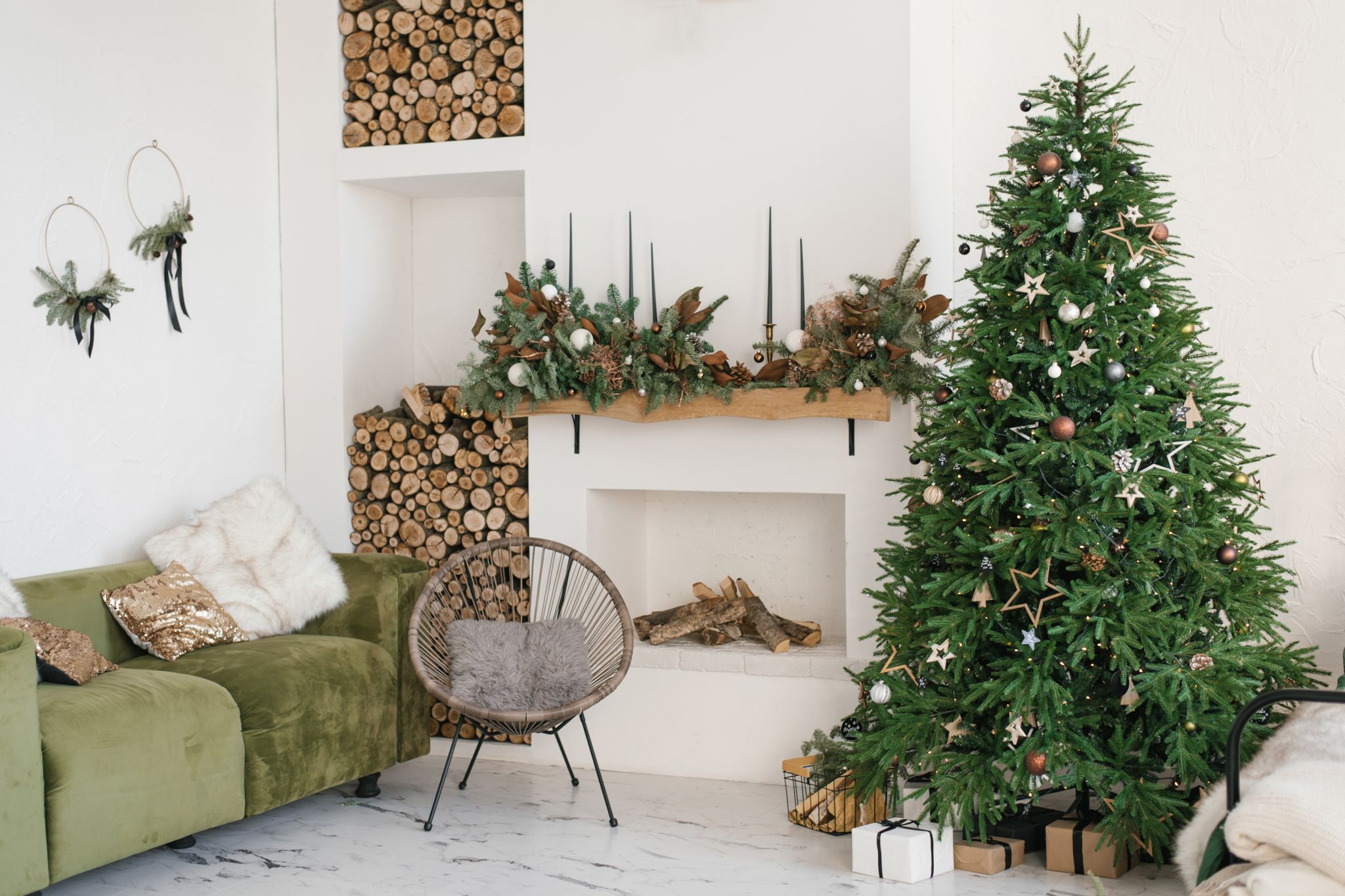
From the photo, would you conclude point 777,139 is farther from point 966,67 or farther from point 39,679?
point 39,679

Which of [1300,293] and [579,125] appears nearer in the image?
[1300,293]

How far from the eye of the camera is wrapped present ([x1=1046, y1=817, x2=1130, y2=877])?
2.93 m

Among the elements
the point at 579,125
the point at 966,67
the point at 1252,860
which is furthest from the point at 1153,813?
the point at 579,125

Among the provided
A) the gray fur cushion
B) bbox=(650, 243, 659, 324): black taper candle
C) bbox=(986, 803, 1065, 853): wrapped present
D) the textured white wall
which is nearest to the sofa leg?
the gray fur cushion

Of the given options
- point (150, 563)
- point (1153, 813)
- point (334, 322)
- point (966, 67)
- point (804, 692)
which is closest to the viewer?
point (1153, 813)

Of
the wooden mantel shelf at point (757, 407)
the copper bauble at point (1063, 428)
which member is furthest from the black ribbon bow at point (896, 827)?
the wooden mantel shelf at point (757, 407)

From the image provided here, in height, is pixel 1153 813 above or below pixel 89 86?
below

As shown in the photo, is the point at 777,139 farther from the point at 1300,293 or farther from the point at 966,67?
the point at 1300,293

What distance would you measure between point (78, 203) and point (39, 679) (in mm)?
1479

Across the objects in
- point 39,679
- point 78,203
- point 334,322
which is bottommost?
point 39,679

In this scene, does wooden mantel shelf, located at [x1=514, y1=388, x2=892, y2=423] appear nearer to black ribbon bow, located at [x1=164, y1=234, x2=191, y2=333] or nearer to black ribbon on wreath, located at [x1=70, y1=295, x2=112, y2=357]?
black ribbon bow, located at [x1=164, y1=234, x2=191, y2=333]

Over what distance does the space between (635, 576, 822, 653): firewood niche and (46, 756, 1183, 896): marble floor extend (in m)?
0.49

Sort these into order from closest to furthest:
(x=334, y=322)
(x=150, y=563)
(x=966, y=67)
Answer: (x=150, y=563), (x=966, y=67), (x=334, y=322)

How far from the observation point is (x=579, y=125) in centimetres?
410
